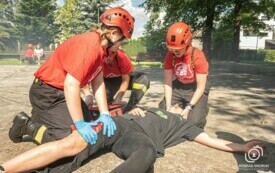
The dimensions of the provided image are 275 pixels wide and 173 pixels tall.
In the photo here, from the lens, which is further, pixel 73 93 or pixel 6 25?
pixel 6 25

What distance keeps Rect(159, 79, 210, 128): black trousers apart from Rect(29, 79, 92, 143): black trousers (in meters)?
1.98

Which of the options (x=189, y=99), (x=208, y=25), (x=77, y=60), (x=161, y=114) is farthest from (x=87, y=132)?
(x=208, y=25)

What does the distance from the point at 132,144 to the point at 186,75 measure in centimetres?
222

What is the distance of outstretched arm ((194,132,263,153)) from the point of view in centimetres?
402

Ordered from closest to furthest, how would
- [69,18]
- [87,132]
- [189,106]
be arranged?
[87,132], [189,106], [69,18]

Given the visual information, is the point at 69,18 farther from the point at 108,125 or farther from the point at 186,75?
the point at 108,125

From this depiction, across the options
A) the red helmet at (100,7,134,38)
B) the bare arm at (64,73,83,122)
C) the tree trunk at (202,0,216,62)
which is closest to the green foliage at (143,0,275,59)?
the tree trunk at (202,0,216,62)

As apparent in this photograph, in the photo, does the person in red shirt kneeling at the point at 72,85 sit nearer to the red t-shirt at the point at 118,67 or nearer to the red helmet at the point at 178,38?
the red helmet at the point at 178,38

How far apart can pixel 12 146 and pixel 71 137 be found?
4.52 feet

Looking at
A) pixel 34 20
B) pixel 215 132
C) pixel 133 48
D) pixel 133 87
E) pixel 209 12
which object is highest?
pixel 34 20

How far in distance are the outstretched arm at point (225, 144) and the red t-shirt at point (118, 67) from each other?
165 centimetres

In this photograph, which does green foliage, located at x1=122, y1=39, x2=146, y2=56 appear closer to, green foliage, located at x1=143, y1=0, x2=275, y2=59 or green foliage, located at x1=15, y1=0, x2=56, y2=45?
green foliage, located at x1=15, y1=0, x2=56, y2=45

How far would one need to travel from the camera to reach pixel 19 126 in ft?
13.7

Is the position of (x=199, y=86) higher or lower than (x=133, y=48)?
lower
